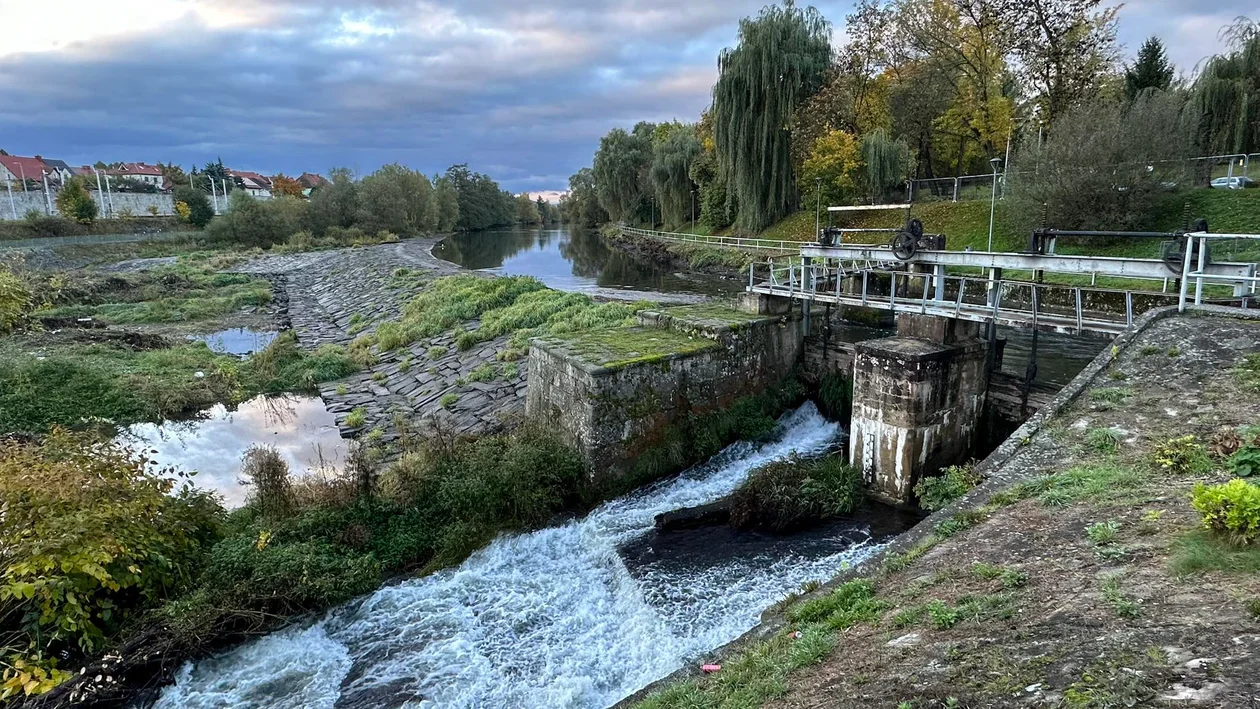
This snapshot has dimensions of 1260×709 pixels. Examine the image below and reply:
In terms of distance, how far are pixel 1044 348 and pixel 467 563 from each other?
1548cm

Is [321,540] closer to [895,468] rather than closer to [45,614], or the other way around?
[45,614]

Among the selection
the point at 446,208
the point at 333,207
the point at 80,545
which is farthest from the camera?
the point at 446,208

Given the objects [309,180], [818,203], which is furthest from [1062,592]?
[309,180]

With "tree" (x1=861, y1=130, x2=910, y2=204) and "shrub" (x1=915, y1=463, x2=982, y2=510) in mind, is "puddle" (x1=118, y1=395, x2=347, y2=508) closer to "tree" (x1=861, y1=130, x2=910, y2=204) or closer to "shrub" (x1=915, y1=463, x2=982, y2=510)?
"shrub" (x1=915, y1=463, x2=982, y2=510)

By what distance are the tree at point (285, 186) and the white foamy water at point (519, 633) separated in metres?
120

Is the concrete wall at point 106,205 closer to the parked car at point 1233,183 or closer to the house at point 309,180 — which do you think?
the house at point 309,180

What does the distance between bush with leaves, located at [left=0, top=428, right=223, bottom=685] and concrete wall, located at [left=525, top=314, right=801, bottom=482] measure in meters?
5.62

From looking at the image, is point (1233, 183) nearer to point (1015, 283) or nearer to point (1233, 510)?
point (1015, 283)

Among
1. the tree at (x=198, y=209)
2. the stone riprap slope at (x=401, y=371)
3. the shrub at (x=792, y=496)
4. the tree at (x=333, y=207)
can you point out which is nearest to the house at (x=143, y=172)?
the tree at (x=198, y=209)

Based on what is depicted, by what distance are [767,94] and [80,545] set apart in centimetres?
3845

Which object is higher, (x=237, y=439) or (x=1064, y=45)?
(x=1064, y=45)

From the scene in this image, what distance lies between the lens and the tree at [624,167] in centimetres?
6762

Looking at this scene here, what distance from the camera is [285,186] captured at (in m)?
119

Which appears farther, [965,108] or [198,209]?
[198,209]
